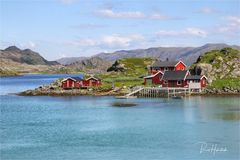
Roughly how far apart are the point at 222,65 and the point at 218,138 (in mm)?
65489

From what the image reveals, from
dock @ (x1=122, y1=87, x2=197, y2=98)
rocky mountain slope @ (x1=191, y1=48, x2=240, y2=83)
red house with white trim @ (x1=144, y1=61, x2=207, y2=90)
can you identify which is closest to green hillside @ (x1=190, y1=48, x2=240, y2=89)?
rocky mountain slope @ (x1=191, y1=48, x2=240, y2=83)

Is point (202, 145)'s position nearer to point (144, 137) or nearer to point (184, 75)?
point (144, 137)

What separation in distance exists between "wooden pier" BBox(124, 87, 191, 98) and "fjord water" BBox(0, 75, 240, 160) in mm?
10824

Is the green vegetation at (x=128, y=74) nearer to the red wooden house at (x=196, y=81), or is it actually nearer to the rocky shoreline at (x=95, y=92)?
the rocky shoreline at (x=95, y=92)

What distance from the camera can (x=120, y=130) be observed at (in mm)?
61281

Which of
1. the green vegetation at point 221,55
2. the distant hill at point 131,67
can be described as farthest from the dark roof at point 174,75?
the distant hill at point 131,67

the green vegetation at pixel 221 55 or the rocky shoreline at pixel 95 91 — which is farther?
the green vegetation at pixel 221 55

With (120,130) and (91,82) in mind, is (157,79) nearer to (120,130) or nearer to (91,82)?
(91,82)

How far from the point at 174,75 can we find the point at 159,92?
6067mm

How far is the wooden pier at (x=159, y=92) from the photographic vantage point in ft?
355

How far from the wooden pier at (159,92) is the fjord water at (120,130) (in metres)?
10.8

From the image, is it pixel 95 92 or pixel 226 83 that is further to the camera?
pixel 95 92

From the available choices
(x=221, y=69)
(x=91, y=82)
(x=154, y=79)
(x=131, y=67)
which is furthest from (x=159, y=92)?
(x=131, y=67)

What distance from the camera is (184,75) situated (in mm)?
110375
